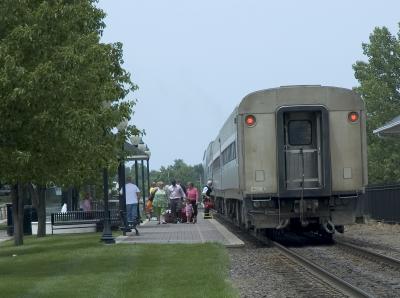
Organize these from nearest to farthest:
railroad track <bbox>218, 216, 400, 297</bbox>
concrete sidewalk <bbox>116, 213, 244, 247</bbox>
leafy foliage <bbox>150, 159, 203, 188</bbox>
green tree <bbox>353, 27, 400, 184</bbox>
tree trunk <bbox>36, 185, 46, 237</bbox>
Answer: railroad track <bbox>218, 216, 400, 297</bbox> < concrete sidewalk <bbox>116, 213, 244, 247</bbox> < tree trunk <bbox>36, 185, 46, 237</bbox> < green tree <bbox>353, 27, 400, 184</bbox> < leafy foliage <bbox>150, 159, 203, 188</bbox>

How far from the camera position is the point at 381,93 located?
68.9 m

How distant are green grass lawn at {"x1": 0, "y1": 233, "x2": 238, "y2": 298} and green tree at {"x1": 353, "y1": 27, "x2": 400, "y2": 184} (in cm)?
4383

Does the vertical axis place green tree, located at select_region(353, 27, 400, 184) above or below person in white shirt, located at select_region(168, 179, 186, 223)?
above

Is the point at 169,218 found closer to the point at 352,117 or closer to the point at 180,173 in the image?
the point at 352,117

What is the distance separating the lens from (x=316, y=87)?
20.6m

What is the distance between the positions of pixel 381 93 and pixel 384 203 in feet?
126

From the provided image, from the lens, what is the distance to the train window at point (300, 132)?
68.1 ft

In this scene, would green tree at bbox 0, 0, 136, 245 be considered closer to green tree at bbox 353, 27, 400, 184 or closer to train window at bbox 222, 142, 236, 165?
train window at bbox 222, 142, 236, 165

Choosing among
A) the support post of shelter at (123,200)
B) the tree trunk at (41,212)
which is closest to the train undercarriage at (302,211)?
the support post of shelter at (123,200)

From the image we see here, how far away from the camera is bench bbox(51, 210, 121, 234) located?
30000 mm

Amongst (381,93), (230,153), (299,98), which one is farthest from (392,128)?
(381,93)

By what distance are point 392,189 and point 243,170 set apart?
36.9 feet

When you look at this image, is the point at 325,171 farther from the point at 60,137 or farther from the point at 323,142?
the point at 60,137

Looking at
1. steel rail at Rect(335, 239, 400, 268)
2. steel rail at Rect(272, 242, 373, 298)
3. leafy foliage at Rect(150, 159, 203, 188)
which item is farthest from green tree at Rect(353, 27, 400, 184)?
leafy foliage at Rect(150, 159, 203, 188)
